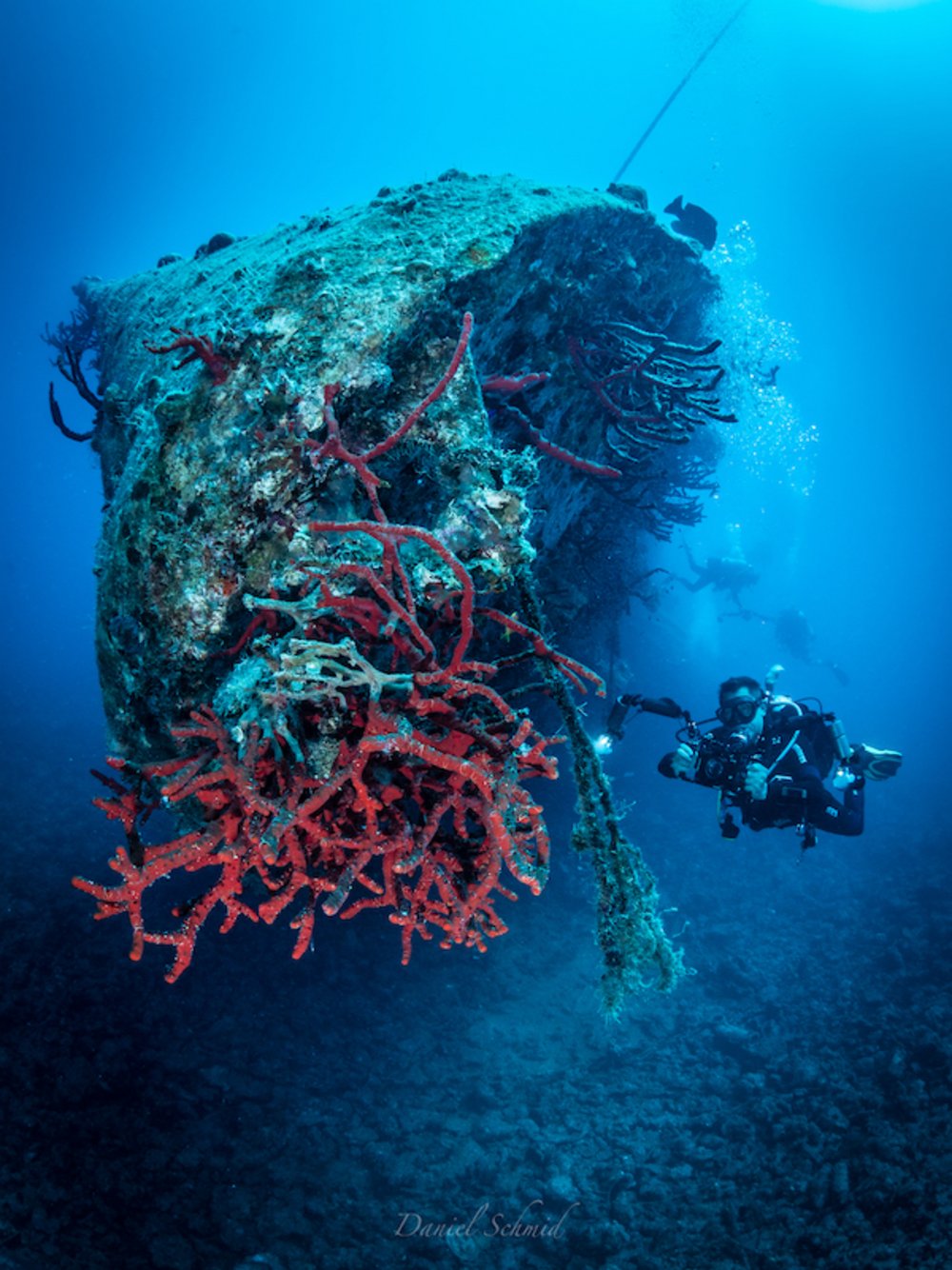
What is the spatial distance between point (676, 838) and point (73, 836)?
40.8 feet

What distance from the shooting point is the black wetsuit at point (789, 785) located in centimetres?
627

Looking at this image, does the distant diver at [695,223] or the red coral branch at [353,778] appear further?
the distant diver at [695,223]

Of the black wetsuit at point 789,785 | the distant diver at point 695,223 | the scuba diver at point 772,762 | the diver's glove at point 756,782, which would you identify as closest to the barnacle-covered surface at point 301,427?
the scuba diver at point 772,762

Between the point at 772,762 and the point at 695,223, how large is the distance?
28.6 feet

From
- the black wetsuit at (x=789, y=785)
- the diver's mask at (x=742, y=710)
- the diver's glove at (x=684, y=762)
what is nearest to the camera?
the black wetsuit at (x=789, y=785)

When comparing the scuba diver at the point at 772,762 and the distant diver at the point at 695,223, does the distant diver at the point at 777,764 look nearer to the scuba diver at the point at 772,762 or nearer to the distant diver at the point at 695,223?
the scuba diver at the point at 772,762

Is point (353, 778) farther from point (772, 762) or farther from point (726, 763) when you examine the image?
point (772, 762)

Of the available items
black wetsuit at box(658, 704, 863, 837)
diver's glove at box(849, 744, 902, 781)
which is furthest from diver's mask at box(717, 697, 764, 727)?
diver's glove at box(849, 744, 902, 781)

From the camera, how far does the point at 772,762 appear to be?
682 cm

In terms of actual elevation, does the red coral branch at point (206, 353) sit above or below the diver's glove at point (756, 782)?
below

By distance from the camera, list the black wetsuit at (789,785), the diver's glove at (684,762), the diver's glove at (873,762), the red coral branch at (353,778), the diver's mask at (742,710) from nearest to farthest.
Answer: the red coral branch at (353,778) → the black wetsuit at (789,785) → the diver's glove at (684,762) → the diver's glove at (873,762) → the diver's mask at (742,710)

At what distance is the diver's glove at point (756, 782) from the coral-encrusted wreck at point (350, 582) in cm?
340

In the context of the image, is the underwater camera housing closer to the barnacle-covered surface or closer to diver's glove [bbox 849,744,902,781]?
diver's glove [bbox 849,744,902,781]

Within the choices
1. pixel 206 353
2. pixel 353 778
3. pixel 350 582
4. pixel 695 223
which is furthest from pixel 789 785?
pixel 695 223
